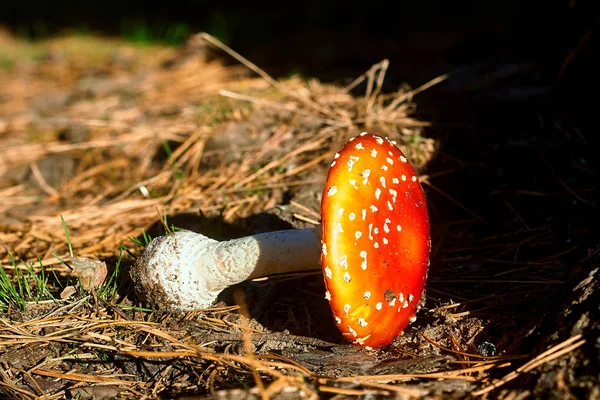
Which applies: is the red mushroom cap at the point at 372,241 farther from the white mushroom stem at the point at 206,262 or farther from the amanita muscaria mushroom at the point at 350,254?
the white mushroom stem at the point at 206,262

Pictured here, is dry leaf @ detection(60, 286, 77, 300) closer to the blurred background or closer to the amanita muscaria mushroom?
the amanita muscaria mushroom

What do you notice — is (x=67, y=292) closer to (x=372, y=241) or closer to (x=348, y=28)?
(x=372, y=241)

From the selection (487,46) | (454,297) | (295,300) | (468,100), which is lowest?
(295,300)

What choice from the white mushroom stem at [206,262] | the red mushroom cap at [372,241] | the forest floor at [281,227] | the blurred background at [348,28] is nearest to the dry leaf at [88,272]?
the forest floor at [281,227]

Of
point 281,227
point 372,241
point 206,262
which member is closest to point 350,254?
point 372,241

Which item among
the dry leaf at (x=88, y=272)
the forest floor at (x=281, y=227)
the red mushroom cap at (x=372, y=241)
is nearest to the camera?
the red mushroom cap at (x=372, y=241)

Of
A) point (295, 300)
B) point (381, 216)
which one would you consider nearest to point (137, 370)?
point (295, 300)

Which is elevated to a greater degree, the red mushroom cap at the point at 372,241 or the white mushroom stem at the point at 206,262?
the red mushroom cap at the point at 372,241

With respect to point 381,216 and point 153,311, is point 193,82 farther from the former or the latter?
point 381,216
